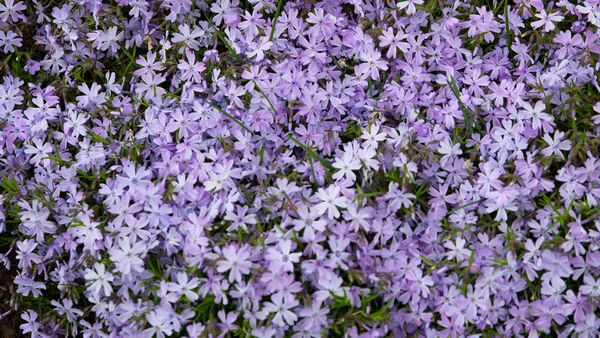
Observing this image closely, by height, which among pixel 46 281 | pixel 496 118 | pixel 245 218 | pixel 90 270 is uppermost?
pixel 496 118

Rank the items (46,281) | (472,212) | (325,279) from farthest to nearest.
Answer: (46,281), (472,212), (325,279)

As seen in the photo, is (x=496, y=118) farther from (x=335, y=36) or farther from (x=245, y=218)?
(x=245, y=218)

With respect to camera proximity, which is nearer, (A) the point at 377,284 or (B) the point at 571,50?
(A) the point at 377,284

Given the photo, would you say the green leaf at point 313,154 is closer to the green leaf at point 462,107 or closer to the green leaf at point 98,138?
the green leaf at point 462,107

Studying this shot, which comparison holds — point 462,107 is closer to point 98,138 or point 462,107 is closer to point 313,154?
point 313,154

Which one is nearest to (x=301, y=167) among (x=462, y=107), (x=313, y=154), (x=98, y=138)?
(x=313, y=154)

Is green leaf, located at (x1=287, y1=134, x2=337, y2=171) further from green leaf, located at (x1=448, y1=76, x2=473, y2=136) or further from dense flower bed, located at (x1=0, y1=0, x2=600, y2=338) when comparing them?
green leaf, located at (x1=448, y1=76, x2=473, y2=136)

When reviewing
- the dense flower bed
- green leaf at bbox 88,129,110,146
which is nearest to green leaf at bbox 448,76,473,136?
the dense flower bed

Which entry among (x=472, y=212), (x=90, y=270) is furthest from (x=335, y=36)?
(x=90, y=270)
